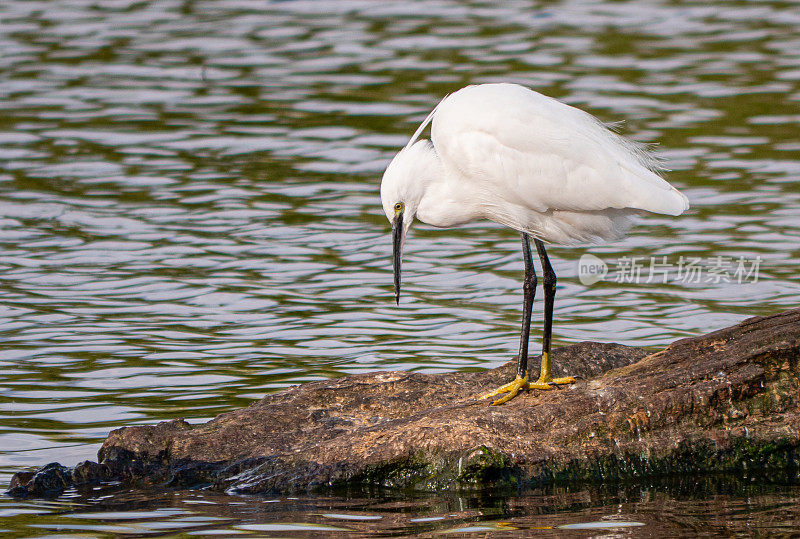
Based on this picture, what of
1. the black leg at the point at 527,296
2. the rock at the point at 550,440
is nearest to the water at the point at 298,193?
the rock at the point at 550,440

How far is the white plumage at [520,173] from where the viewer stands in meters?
8.36

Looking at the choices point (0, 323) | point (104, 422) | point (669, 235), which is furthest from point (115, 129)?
point (104, 422)

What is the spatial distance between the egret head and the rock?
1497 mm

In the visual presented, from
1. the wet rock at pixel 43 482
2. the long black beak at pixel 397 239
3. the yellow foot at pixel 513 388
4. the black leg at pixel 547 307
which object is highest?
the long black beak at pixel 397 239

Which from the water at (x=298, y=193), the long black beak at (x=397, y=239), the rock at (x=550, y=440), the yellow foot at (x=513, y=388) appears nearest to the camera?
the rock at (x=550, y=440)

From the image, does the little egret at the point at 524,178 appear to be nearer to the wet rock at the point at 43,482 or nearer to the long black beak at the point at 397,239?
the long black beak at the point at 397,239

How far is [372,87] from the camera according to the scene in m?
18.7

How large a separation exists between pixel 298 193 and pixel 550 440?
812 cm

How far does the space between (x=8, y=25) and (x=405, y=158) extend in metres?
15.9

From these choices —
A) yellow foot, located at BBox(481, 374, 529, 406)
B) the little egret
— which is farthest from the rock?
the little egret

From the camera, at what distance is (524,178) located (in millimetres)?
8414

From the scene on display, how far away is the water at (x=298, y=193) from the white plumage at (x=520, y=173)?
189cm

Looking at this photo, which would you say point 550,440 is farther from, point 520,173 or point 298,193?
point 298,193

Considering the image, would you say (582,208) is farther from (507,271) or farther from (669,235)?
(669,235)
